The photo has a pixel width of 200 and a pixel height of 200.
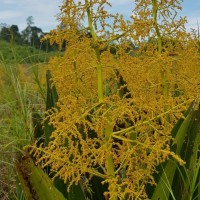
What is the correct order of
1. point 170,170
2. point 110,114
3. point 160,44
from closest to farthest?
point 110,114 → point 170,170 → point 160,44

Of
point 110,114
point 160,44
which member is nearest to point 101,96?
point 110,114

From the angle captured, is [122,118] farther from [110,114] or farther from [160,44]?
[160,44]

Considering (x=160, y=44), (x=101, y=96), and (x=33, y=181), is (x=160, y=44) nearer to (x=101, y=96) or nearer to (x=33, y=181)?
(x=101, y=96)

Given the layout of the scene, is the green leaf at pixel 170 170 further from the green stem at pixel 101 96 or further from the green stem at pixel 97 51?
the green stem at pixel 97 51

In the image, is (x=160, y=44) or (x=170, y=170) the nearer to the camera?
(x=170, y=170)

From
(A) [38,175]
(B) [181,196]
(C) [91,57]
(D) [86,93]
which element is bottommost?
(B) [181,196]

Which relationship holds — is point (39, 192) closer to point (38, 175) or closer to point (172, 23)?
point (38, 175)

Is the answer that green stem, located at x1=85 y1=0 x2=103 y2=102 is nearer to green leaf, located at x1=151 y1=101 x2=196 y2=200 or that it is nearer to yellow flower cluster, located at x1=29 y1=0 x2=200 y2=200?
yellow flower cluster, located at x1=29 y1=0 x2=200 y2=200

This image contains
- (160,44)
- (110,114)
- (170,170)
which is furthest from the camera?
(160,44)

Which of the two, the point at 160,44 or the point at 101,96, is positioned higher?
the point at 160,44

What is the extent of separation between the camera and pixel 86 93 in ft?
9.12

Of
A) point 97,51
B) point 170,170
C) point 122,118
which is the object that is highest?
point 97,51

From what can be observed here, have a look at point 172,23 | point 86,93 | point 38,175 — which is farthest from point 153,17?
point 38,175

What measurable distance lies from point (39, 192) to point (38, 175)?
8 centimetres
